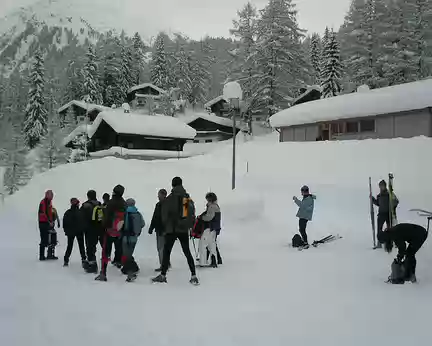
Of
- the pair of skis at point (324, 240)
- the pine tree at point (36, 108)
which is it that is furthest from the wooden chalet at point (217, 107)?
the pair of skis at point (324, 240)

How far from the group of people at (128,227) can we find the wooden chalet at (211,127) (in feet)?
153

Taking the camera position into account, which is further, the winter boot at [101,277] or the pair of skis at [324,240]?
the pair of skis at [324,240]

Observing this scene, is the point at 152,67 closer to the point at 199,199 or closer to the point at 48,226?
the point at 199,199

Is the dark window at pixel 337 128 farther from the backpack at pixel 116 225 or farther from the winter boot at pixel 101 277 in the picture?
the winter boot at pixel 101 277

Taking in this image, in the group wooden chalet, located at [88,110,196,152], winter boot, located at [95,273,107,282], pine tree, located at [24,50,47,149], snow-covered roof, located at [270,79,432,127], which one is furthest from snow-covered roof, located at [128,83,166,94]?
winter boot, located at [95,273,107,282]

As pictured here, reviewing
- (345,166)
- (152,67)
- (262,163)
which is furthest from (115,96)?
(345,166)

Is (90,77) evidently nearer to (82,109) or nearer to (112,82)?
(82,109)

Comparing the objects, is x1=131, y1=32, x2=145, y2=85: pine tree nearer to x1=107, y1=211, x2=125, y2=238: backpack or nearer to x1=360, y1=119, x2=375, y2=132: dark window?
x1=360, y1=119, x2=375, y2=132: dark window

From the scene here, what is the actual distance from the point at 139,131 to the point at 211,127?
19.6 m

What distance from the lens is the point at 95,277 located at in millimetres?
7477

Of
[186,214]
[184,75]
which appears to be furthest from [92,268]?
[184,75]

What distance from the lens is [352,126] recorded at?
2777 centimetres

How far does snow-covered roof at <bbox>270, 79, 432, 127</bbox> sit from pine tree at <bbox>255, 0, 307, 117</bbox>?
461 inches

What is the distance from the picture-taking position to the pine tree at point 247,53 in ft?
149
